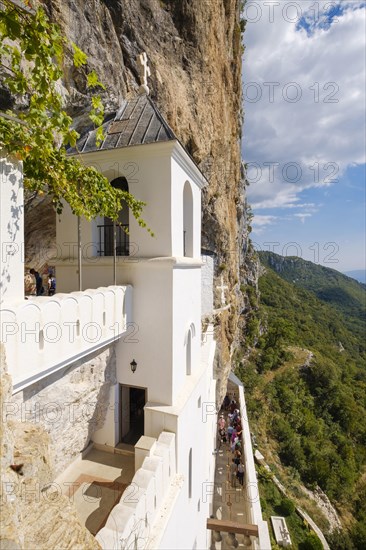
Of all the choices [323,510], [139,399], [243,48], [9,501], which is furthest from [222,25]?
[323,510]

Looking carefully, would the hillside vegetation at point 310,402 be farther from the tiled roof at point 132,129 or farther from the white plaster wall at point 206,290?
the tiled roof at point 132,129

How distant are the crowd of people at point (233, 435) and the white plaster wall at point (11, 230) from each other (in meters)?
13.5

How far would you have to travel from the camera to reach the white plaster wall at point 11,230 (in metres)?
3.57

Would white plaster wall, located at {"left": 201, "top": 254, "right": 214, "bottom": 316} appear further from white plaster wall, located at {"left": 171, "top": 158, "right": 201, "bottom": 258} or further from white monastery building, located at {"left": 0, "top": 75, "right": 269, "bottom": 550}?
white plaster wall, located at {"left": 171, "top": 158, "right": 201, "bottom": 258}

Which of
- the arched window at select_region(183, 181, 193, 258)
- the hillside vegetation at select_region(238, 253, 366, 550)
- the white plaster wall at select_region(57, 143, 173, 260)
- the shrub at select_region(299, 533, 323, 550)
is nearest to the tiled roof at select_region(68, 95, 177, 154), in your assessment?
the white plaster wall at select_region(57, 143, 173, 260)

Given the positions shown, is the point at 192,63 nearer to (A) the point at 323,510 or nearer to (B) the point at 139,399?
(B) the point at 139,399

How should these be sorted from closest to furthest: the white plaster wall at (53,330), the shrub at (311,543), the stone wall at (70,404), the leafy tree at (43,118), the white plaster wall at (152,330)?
the leafy tree at (43,118) → the white plaster wall at (53,330) → the stone wall at (70,404) → the white plaster wall at (152,330) → the shrub at (311,543)

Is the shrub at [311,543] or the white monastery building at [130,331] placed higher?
the white monastery building at [130,331]

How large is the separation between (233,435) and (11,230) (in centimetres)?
1556

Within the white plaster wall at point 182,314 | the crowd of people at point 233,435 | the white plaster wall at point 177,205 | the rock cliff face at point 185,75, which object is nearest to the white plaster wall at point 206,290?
the rock cliff face at point 185,75

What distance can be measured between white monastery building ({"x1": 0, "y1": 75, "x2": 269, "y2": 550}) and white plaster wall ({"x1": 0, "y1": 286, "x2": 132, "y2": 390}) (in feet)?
0.06

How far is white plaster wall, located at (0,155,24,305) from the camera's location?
357cm

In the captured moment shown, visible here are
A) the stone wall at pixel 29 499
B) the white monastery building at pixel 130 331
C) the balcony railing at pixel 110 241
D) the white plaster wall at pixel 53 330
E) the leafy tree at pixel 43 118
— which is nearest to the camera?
the stone wall at pixel 29 499

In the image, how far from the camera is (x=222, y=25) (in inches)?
635
